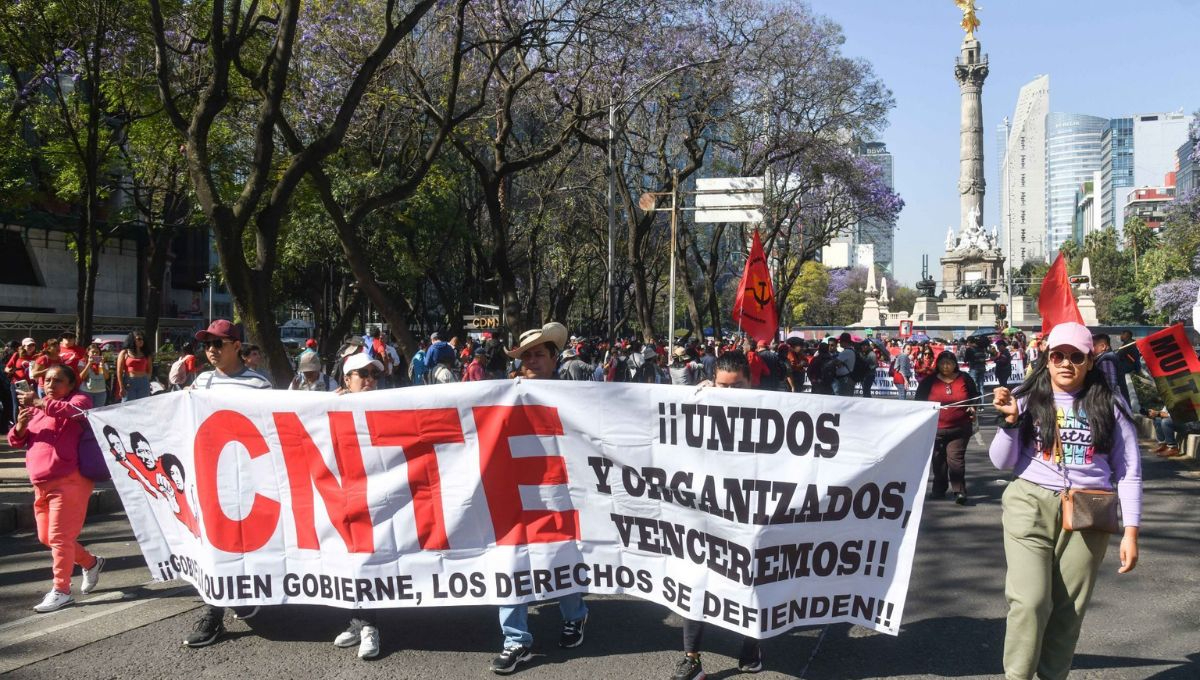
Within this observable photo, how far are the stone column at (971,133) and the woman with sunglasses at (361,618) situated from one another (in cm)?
7617

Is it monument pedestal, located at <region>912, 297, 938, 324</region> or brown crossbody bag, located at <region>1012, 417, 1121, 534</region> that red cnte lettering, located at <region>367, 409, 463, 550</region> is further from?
monument pedestal, located at <region>912, 297, 938, 324</region>

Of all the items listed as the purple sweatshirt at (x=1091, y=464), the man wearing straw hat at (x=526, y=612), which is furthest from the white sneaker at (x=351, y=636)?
the purple sweatshirt at (x=1091, y=464)

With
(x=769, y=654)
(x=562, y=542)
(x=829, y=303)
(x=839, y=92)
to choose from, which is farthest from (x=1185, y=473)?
(x=829, y=303)

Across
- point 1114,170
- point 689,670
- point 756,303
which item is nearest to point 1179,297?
point 756,303

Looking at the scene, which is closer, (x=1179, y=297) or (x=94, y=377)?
(x=94, y=377)

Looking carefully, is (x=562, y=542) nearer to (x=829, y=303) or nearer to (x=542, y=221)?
(x=542, y=221)

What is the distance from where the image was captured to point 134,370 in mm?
13430

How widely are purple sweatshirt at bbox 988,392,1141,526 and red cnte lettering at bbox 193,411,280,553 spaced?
3624mm

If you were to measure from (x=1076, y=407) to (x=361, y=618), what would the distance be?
3539mm

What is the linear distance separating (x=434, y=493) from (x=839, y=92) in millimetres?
26352

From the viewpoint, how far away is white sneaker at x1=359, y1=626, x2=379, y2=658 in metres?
4.78

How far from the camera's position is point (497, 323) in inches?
1241

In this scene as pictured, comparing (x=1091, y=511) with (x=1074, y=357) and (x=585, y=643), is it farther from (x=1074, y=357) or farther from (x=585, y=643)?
(x=585, y=643)

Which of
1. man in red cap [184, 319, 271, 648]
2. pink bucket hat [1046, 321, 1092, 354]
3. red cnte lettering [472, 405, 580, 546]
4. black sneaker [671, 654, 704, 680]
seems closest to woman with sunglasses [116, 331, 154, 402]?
man in red cap [184, 319, 271, 648]
